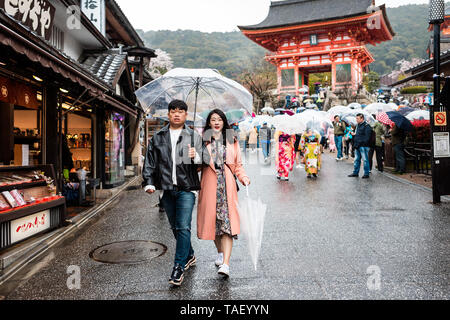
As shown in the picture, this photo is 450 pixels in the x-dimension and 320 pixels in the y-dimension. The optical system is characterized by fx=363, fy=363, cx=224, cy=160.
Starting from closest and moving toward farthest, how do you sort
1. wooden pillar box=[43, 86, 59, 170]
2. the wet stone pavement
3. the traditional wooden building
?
the wet stone pavement
wooden pillar box=[43, 86, 59, 170]
the traditional wooden building

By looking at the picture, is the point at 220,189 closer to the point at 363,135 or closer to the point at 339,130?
the point at 363,135

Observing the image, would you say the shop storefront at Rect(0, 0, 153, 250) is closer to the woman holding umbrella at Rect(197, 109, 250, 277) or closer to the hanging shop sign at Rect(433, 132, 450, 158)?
the woman holding umbrella at Rect(197, 109, 250, 277)

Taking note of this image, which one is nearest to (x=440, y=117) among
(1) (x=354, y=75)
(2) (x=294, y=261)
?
(2) (x=294, y=261)

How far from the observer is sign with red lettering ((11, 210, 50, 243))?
5.22 m

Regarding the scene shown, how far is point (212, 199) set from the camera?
4012mm

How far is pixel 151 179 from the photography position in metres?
3.89

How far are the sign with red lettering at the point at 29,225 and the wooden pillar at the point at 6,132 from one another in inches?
59.3

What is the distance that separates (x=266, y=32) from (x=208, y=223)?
35.0 meters

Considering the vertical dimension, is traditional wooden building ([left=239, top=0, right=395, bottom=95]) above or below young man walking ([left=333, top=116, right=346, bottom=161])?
above

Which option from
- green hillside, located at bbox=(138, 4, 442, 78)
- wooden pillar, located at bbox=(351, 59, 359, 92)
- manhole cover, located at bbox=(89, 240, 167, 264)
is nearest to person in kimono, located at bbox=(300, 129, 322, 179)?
manhole cover, located at bbox=(89, 240, 167, 264)

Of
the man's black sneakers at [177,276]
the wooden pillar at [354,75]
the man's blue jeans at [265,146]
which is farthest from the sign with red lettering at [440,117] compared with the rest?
the wooden pillar at [354,75]

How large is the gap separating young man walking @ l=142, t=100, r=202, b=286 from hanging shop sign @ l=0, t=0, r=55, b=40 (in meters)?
4.00

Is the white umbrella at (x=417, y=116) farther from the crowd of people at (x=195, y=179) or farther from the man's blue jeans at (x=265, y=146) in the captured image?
the crowd of people at (x=195, y=179)
